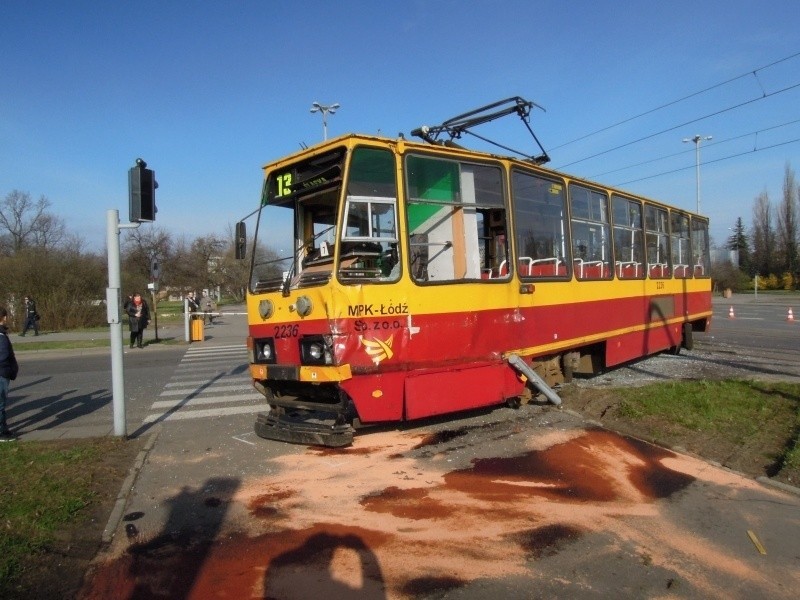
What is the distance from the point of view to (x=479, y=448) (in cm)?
675

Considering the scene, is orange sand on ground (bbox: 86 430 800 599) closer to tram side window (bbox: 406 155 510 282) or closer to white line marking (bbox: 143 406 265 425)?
tram side window (bbox: 406 155 510 282)

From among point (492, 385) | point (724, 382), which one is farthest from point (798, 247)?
point (492, 385)

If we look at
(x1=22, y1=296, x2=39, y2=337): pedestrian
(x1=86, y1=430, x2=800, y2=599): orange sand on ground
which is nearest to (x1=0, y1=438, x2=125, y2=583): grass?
(x1=86, y1=430, x2=800, y2=599): orange sand on ground

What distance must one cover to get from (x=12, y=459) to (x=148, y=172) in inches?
147

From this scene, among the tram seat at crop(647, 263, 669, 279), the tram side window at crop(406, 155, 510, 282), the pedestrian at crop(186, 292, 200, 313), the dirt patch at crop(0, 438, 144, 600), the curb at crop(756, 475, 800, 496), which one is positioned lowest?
the curb at crop(756, 475, 800, 496)

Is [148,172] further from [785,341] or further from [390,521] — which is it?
[785,341]

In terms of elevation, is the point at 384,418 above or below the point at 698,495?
above

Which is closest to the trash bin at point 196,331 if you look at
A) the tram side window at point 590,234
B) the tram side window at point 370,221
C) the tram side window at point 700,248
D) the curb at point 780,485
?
the tram side window at point 590,234

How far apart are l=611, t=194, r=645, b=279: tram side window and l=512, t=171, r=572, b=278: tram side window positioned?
206cm

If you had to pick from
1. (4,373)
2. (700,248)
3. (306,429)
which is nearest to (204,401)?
(4,373)

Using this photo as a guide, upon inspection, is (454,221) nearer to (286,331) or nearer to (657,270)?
(286,331)

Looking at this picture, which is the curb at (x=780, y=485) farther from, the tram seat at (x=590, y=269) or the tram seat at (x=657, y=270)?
the tram seat at (x=657, y=270)

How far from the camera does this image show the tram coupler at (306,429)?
6359 millimetres

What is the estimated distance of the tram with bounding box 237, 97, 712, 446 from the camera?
249 inches
